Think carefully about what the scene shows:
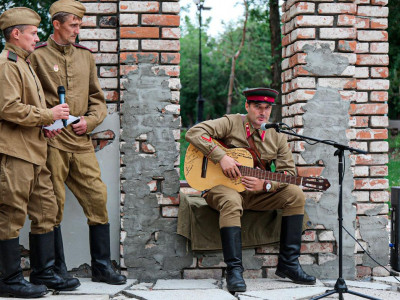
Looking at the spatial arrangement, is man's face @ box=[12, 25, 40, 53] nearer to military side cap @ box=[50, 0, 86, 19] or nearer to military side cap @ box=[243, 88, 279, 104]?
military side cap @ box=[50, 0, 86, 19]

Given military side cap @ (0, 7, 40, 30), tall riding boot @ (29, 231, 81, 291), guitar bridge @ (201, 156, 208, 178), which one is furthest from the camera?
guitar bridge @ (201, 156, 208, 178)

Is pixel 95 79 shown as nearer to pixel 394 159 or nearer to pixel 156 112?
pixel 156 112

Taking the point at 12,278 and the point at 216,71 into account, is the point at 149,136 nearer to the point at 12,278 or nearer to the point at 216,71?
the point at 12,278

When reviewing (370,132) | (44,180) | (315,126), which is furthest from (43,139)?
(370,132)

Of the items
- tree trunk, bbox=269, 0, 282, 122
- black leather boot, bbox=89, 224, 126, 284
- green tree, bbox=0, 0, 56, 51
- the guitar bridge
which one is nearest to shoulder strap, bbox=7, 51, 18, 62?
black leather boot, bbox=89, 224, 126, 284

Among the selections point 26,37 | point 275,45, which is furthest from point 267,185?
point 275,45

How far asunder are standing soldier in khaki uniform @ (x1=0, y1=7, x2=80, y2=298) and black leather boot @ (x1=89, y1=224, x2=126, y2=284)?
17.0 inches

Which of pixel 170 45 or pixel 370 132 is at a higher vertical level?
pixel 170 45

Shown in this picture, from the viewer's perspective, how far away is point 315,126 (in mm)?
4820

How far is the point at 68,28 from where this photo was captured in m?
4.25

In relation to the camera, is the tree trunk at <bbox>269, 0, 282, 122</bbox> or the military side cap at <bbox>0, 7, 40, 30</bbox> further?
the tree trunk at <bbox>269, 0, 282, 122</bbox>

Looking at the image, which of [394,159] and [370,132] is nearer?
[370,132]

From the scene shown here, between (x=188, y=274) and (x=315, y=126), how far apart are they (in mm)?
1635

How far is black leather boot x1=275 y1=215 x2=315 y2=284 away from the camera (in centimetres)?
452
